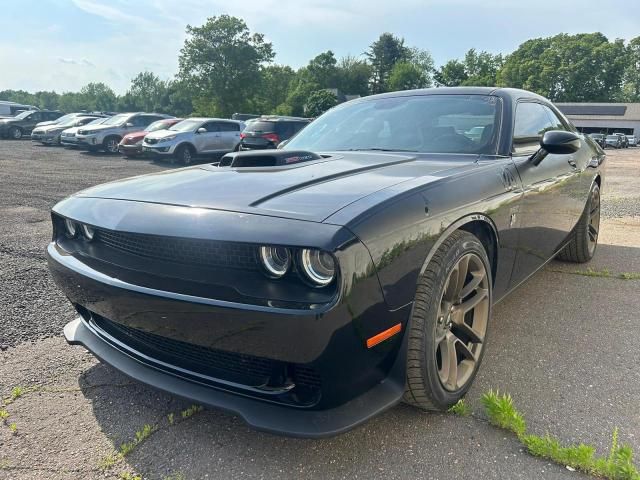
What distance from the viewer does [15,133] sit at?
24.9 meters

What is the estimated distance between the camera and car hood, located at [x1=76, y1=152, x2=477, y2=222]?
183cm

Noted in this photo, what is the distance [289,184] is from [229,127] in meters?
15.0

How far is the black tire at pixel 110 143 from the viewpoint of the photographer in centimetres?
1805

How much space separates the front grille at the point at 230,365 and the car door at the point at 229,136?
14.5 metres

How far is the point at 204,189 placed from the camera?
2115 millimetres

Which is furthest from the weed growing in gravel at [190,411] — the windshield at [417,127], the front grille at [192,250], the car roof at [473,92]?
the car roof at [473,92]

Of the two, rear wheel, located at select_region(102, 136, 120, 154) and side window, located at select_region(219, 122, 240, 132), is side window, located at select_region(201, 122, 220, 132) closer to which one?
side window, located at select_region(219, 122, 240, 132)

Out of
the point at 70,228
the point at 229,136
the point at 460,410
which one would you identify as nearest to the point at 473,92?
the point at 460,410

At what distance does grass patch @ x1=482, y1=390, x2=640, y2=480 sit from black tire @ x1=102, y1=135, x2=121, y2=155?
60.8ft

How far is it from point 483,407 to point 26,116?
2862 cm

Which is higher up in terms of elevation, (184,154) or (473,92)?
(473,92)

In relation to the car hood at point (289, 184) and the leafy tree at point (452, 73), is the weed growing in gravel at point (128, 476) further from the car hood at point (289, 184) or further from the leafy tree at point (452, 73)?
the leafy tree at point (452, 73)

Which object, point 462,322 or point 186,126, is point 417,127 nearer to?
point 462,322

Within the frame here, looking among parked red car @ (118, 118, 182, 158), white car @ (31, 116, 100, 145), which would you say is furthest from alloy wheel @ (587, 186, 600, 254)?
white car @ (31, 116, 100, 145)
